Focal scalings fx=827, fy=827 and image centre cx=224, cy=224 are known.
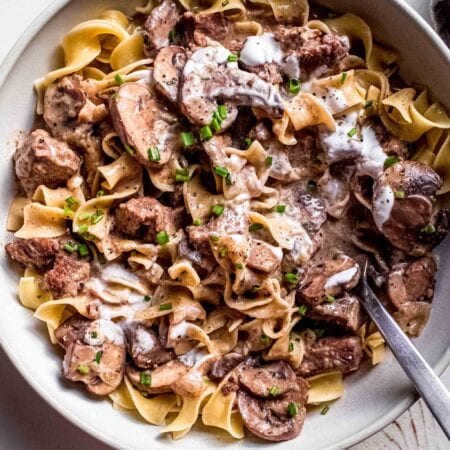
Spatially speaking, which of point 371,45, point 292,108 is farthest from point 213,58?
point 371,45

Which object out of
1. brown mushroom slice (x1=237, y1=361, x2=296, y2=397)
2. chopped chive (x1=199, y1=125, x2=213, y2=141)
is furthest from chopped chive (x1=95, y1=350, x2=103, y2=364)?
chopped chive (x1=199, y1=125, x2=213, y2=141)

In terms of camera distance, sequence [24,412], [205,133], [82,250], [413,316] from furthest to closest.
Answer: [24,412], [413,316], [82,250], [205,133]

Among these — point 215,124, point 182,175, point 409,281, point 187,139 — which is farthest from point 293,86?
point 409,281

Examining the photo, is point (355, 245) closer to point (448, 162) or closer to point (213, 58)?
point (448, 162)

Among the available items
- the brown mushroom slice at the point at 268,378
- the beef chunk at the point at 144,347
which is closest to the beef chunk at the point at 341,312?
the brown mushroom slice at the point at 268,378

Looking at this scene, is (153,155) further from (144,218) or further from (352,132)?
(352,132)

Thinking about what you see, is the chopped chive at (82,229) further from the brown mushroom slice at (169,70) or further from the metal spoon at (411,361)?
the metal spoon at (411,361)
